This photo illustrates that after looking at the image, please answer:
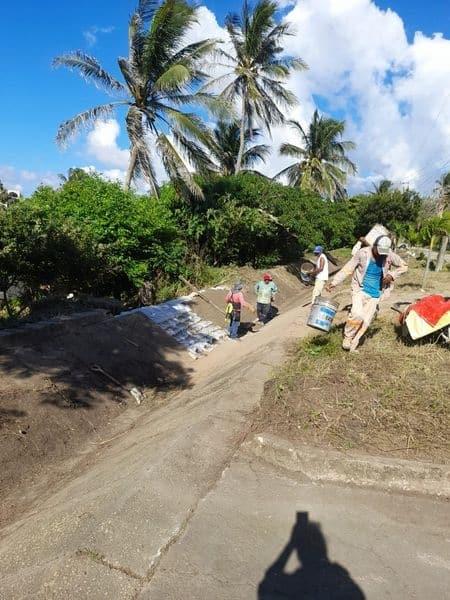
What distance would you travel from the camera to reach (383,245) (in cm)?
552

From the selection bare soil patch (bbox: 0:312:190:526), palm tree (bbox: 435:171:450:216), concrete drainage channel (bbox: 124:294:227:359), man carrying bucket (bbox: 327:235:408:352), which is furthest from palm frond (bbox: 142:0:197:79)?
palm tree (bbox: 435:171:450:216)

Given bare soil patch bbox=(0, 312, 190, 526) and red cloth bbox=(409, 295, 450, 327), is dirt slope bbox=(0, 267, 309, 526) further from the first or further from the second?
red cloth bbox=(409, 295, 450, 327)

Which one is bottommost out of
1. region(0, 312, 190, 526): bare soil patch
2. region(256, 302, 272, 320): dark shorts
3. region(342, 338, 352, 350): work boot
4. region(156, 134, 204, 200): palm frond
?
region(0, 312, 190, 526): bare soil patch

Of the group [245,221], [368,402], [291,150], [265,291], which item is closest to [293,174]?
[291,150]

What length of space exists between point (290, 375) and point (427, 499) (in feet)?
6.90

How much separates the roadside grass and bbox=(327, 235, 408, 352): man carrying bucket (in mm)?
304

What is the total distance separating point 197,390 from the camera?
753 centimetres

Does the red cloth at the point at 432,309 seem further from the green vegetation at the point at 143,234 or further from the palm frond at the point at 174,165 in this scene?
the palm frond at the point at 174,165

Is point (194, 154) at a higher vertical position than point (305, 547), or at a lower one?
higher

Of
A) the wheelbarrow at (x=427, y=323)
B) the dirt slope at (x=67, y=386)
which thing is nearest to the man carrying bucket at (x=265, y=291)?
the dirt slope at (x=67, y=386)

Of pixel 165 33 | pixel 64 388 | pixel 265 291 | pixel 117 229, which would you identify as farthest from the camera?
pixel 165 33

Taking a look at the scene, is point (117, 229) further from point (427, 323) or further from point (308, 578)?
point (308, 578)

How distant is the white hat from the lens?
5508 millimetres

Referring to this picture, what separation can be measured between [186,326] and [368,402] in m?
7.40
